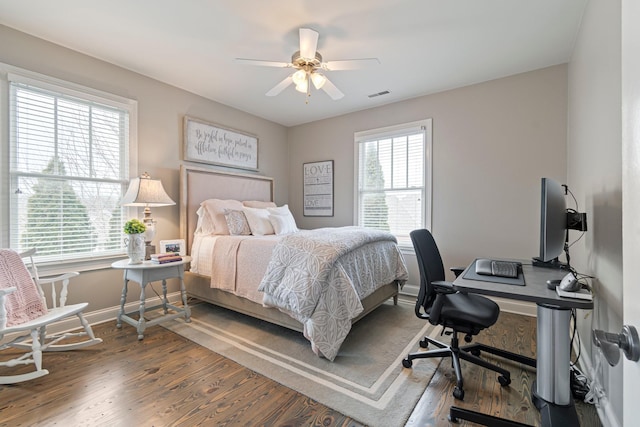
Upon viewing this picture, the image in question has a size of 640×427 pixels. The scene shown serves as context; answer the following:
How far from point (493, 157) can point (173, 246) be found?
377cm

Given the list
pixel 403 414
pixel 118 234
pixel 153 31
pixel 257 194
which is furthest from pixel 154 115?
pixel 403 414

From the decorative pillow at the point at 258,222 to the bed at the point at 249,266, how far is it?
0.14 feet

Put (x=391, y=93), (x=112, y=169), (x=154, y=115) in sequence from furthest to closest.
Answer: (x=391, y=93) → (x=154, y=115) → (x=112, y=169)

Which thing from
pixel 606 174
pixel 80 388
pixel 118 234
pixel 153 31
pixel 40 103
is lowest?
pixel 80 388

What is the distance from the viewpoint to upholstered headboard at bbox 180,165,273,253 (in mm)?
3404

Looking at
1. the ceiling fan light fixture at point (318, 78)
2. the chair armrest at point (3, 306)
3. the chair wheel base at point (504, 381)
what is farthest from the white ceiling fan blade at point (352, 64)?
the chair armrest at point (3, 306)

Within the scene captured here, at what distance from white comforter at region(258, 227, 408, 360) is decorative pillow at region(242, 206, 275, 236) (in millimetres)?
1036

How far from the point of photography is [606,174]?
163 cm

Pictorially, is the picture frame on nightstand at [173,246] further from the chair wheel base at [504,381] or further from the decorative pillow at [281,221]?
the chair wheel base at [504,381]

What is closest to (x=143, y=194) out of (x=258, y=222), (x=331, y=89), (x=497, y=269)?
(x=258, y=222)

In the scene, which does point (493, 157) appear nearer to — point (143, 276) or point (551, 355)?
point (551, 355)

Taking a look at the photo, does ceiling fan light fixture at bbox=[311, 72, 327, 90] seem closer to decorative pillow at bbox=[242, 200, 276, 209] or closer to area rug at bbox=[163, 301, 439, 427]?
decorative pillow at bbox=[242, 200, 276, 209]

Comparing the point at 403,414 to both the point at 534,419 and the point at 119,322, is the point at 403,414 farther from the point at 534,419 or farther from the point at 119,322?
the point at 119,322

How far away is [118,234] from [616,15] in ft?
13.7
